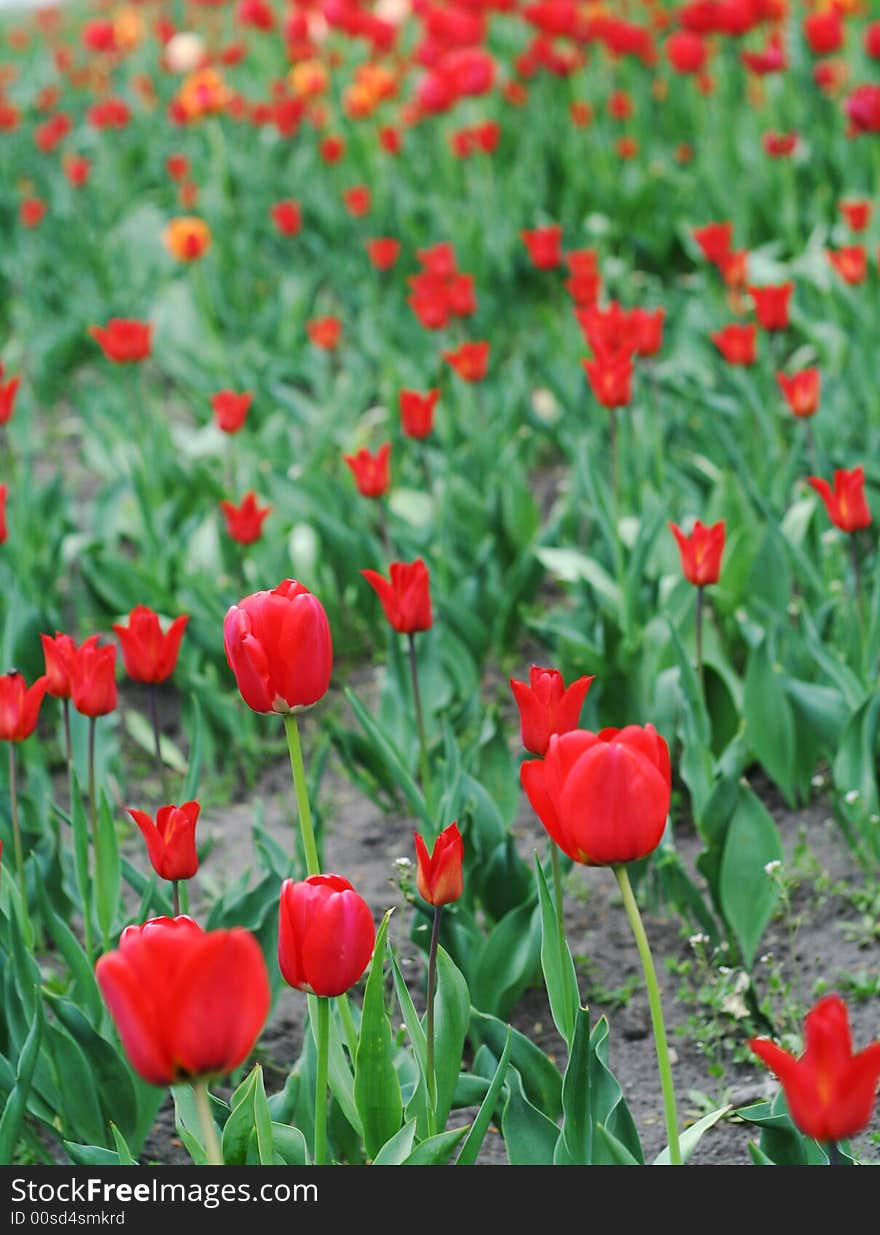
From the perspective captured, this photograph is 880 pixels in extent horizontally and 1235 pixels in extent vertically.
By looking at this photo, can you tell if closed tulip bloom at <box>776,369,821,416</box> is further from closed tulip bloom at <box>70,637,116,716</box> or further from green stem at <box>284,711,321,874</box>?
green stem at <box>284,711,321,874</box>

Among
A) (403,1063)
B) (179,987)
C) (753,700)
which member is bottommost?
(753,700)

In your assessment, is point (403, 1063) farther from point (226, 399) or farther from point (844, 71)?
point (844, 71)

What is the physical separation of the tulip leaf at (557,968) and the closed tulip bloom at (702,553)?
72 cm

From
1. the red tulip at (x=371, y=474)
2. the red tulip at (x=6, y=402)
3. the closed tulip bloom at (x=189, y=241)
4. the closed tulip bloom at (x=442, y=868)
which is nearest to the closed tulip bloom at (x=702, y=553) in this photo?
the red tulip at (x=371, y=474)

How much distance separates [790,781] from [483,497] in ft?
4.13

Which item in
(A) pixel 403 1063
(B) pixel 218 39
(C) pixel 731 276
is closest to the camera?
(A) pixel 403 1063

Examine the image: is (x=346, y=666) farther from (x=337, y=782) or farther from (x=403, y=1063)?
(x=403, y=1063)

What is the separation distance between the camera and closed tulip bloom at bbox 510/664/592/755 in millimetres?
A: 1634

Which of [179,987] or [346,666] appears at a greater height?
[179,987]

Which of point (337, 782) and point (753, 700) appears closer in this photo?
point (753, 700)

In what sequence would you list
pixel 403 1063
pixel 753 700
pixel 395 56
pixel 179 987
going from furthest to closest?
pixel 395 56 < pixel 753 700 < pixel 403 1063 < pixel 179 987

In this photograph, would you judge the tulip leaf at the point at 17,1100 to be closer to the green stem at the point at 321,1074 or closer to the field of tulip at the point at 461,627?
the field of tulip at the point at 461,627

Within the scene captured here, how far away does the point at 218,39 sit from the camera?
857 cm
